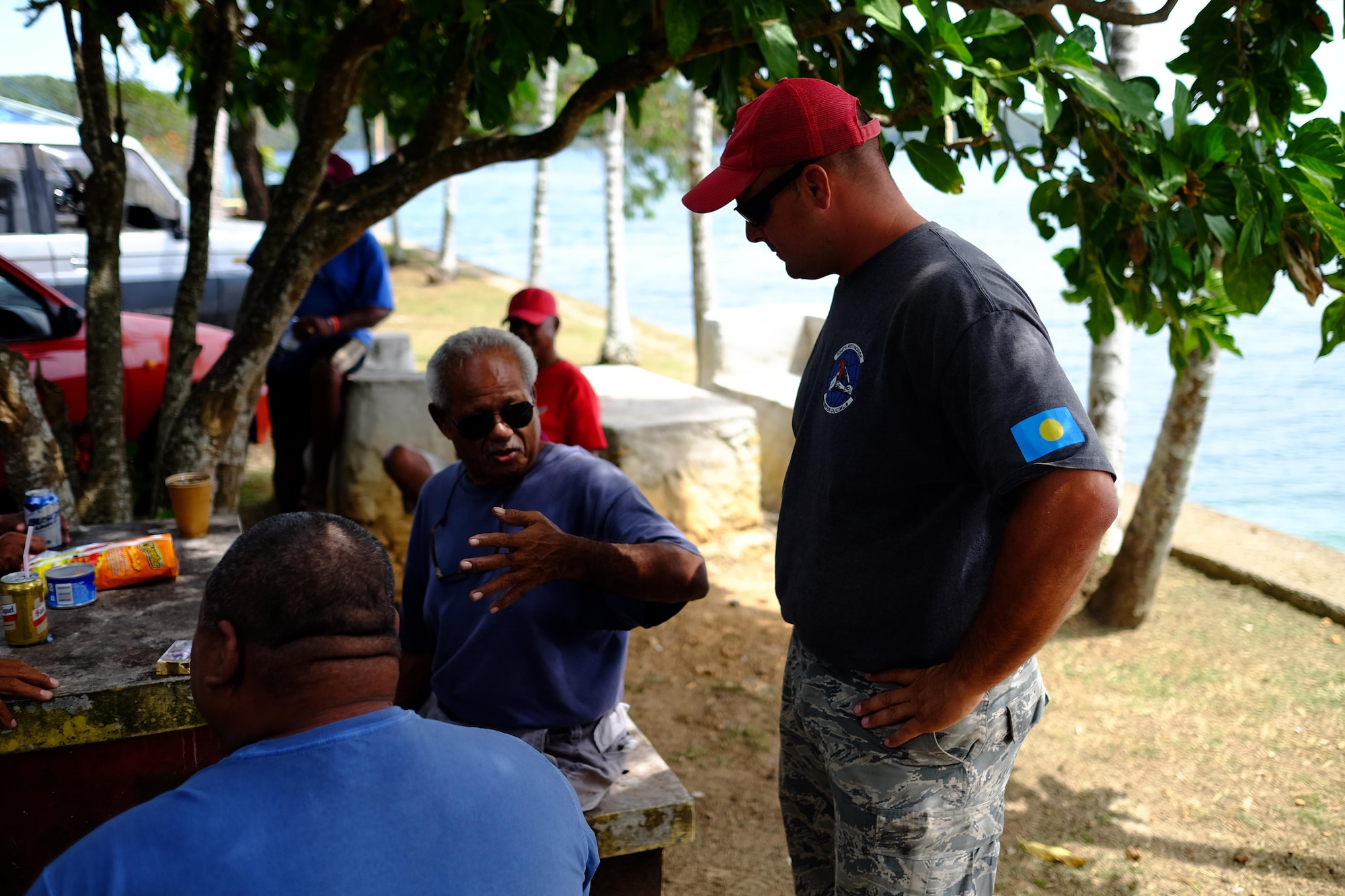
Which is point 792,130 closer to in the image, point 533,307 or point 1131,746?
point 533,307

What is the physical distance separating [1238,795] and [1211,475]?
20.9ft

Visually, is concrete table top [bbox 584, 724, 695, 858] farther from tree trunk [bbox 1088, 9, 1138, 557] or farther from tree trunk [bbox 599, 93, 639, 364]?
tree trunk [bbox 599, 93, 639, 364]

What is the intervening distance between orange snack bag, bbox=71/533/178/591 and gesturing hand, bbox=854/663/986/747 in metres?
1.81

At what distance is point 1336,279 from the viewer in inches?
112

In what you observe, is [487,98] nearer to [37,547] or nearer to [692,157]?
[37,547]

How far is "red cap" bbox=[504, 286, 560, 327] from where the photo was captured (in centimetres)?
458

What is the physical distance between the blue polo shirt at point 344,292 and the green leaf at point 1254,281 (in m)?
4.19

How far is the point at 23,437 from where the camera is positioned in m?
3.68

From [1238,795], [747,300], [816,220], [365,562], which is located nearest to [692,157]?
[1238,795]

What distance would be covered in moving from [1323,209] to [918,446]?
4.74 feet

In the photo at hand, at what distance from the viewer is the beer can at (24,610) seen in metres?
2.23

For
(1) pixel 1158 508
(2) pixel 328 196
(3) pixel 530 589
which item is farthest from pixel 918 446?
(1) pixel 1158 508

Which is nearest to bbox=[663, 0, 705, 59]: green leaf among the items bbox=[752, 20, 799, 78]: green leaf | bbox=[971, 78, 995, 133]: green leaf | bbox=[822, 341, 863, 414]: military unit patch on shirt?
bbox=[752, 20, 799, 78]: green leaf

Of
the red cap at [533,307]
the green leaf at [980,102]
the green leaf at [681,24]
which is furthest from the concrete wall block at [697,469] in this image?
the green leaf at [980,102]
